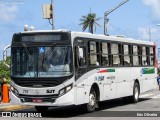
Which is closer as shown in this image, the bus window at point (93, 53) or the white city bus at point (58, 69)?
the white city bus at point (58, 69)

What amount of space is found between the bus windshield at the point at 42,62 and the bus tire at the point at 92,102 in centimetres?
195

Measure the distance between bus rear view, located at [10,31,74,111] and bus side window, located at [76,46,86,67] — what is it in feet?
1.24

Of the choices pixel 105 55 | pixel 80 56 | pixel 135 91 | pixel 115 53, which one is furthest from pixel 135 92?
pixel 80 56

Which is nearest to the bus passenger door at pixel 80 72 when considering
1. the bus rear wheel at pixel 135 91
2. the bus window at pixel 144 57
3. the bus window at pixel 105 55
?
the bus window at pixel 105 55

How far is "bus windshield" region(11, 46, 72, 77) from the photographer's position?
16.2m

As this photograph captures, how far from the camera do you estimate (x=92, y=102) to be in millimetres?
17859

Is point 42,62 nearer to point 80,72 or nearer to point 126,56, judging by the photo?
point 80,72

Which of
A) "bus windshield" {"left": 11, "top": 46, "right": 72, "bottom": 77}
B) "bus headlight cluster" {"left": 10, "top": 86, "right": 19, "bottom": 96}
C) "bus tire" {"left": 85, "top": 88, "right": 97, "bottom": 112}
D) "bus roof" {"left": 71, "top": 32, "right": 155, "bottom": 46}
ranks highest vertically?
"bus roof" {"left": 71, "top": 32, "right": 155, "bottom": 46}

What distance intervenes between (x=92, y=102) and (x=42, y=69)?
2.63m

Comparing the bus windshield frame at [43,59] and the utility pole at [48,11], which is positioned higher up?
the utility pole at [48,11]

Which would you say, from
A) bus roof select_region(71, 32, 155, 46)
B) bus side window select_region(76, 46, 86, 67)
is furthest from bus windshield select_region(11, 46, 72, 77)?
bus roof select_region(71, 32, 155, 46)

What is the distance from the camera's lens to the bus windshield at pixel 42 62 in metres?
16.2

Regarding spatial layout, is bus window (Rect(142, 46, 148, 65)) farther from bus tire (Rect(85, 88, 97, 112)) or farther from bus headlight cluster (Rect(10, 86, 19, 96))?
bus headlight cluster (Rect(10, 86, 19, 96))

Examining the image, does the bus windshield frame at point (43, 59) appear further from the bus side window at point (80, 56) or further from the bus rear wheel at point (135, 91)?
the bus rear wheel at point (135, 91)
